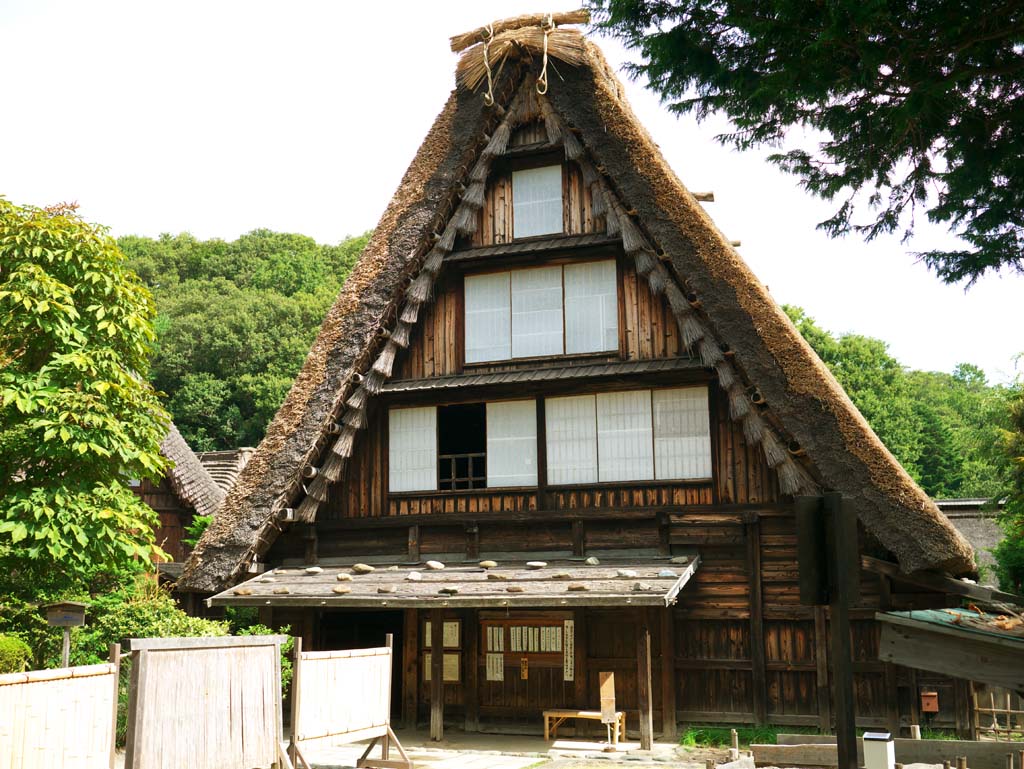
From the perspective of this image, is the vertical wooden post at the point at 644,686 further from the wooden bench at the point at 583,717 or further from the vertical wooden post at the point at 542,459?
the vertical wooden post at the point at 542,459

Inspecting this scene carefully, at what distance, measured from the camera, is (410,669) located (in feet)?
55.3

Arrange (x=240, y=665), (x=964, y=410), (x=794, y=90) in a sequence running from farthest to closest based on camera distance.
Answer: (x=964, y=410) < (x=240, y=665) < (x=794, y=90)

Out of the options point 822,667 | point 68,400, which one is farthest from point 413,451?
point 822,667

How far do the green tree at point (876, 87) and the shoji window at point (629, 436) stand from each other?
6666 millimetres

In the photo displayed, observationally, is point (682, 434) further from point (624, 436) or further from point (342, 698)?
point (342, 698)

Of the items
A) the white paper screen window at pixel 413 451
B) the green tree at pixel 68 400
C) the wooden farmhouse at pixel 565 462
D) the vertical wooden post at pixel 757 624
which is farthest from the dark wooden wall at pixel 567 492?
the green tree at pixel 68 400

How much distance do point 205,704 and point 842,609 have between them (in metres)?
5.30

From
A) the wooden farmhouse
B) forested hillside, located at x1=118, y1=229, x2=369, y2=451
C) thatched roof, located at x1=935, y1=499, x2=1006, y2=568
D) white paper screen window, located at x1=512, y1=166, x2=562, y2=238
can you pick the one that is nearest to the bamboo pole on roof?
the wooden farmhouse

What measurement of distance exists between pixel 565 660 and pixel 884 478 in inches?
218

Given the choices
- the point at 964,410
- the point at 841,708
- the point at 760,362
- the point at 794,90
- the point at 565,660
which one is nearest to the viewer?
the point at 841,708

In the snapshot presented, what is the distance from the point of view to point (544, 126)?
690 inches

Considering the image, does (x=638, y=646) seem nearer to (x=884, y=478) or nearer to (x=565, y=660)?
(x=565, y=660)

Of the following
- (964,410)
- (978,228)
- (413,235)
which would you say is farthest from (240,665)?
(964,410)

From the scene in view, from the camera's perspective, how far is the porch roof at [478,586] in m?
14.0
